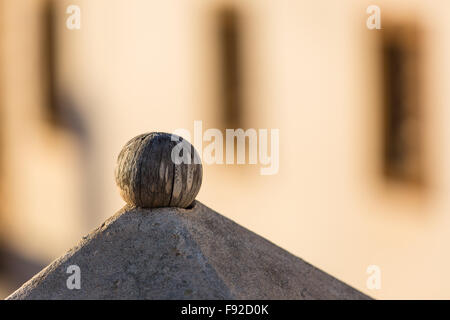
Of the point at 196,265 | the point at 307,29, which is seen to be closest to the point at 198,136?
the point at 307,29

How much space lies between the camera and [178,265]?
142 cm

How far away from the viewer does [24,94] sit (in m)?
3.17

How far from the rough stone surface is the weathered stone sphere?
31mm

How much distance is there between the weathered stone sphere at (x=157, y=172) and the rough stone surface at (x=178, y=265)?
3cm

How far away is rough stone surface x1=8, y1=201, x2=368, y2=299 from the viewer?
4.58 feet

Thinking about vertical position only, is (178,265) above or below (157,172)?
below

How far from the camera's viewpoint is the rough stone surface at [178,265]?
1396 millimetres

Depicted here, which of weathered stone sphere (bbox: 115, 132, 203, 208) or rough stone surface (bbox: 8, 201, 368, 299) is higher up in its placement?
weathered stone sphere (bbox: 115, 132, 203, 208)

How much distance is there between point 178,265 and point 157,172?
22cm

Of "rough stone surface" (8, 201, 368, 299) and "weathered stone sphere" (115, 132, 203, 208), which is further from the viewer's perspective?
"weathered stone sphere" (115, 132, 203, 208)

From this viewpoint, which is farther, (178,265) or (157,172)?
(157,172)
